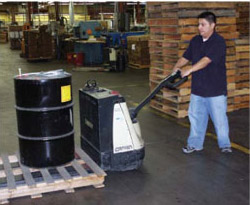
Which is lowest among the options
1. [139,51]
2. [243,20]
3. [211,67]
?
[139,51]

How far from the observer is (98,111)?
4254 mm

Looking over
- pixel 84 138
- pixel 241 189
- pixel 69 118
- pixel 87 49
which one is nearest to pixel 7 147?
pixel 84 138

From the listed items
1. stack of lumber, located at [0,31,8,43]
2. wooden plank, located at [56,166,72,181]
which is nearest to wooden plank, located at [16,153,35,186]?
wooden plank, located at [56,166,72,181]

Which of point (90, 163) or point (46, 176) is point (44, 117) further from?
point (90, 163)

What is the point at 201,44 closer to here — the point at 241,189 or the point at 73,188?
the point at 241,189

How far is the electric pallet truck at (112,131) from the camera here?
4285 millimetres

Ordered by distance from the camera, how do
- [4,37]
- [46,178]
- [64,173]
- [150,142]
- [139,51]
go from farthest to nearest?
[4,37] → [139,51] → [150,142] → [64,173] → [46,178]

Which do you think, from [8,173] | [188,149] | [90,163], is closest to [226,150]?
[188,149]

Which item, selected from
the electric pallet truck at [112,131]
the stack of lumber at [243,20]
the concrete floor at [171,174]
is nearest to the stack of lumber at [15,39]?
the stack of lumber at [243,20]

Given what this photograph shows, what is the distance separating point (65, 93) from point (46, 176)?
0.88 m

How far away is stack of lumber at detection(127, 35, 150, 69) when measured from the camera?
44.8 ft

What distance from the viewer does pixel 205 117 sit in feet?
16.5

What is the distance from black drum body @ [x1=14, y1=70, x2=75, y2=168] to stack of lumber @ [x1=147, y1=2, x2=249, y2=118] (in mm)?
2976

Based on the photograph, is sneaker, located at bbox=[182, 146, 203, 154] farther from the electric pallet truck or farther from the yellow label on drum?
the yellow label on drum
